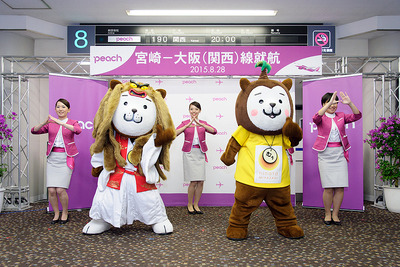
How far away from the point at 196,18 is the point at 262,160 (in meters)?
3.75

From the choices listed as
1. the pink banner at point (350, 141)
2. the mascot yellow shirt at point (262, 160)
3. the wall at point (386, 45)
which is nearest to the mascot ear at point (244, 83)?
the mascot yellow shirt at point (262, 160)

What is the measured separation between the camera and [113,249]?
10.2 ft

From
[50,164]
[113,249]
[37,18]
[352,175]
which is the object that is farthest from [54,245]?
[37,18]

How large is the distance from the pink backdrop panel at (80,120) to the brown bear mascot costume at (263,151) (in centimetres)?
252

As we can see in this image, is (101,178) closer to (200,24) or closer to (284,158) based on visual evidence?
(284,158)

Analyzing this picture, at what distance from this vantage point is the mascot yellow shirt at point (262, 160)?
3277mm

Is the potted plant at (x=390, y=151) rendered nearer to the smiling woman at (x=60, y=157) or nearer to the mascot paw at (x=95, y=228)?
the mascot paw at (x=95, y=228)

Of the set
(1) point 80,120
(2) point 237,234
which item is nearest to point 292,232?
(2) point 237,234

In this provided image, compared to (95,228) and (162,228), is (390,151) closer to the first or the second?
(162,228)

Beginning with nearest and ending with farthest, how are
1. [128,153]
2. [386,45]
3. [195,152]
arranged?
1. [128,153]
2. [195,152]
3. [386,45]

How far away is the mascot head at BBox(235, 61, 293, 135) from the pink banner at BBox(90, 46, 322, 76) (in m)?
1.81

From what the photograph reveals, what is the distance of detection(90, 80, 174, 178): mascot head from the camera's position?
11.2ft

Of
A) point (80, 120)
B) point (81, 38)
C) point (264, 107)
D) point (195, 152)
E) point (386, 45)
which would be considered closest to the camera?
point (264, 107)

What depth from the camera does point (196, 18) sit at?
618 cm
